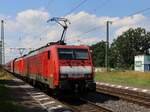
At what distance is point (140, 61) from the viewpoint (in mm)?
111625

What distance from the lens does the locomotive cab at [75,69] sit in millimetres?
21209

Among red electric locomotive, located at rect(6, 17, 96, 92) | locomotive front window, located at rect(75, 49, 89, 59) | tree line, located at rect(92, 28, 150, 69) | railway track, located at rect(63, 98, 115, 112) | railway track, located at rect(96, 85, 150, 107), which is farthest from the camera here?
tree line, located at rect(92, 28, 150, 69)

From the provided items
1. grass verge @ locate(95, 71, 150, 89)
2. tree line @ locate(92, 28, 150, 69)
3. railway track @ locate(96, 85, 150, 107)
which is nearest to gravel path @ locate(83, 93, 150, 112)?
railway track @ locate(96, 85, 150, 107)

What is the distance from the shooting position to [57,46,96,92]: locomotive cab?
21209mm

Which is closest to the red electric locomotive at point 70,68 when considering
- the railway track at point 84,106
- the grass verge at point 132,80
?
the railway track at point 84,106

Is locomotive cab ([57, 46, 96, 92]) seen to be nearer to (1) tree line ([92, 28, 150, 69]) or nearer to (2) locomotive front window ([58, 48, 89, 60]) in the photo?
(2) locomotive front window ([58, 48, 89, 60])

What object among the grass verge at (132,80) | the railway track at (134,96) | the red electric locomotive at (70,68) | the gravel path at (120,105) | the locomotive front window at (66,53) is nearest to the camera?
the gravel path at (120,105)

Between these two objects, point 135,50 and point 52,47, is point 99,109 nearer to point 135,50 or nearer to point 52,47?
point 52,47

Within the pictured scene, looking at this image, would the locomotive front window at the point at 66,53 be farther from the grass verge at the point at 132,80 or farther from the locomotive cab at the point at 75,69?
the grass verge at the point at 132,80

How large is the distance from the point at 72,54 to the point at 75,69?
37.4 inches

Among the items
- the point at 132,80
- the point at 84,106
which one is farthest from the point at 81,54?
the point at 132,80

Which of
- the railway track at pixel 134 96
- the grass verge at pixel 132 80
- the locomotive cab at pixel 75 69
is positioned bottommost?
A: the railway track at pixel 134 96

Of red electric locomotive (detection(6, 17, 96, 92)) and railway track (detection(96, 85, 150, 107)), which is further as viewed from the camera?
red electric locomotive (detection(6, 17, 96, 92))

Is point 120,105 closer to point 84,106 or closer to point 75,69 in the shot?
point 84,106
